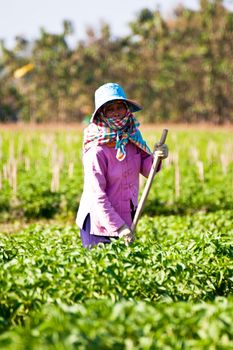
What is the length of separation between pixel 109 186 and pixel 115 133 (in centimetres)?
46

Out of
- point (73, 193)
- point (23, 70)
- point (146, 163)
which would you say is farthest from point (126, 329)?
point (23, 70)

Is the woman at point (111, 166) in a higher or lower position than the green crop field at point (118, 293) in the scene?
→ higher

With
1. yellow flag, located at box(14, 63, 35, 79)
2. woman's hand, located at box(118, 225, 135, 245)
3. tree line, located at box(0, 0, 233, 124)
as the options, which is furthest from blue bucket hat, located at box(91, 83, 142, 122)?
yellow flag, located at box(14, 63, 35, 79)

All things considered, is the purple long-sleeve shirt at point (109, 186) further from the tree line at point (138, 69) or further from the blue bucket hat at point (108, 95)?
the tree line at point (138, 69)

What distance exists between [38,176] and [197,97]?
46240 millimetres

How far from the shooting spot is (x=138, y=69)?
6222 cm

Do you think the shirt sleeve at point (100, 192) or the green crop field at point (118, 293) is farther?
the shirt sleeve at point (100, 192)

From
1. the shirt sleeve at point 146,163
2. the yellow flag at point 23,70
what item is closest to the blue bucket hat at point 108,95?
the shirt sleeve at point 146,163

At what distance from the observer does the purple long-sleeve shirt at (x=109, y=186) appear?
18.2ft

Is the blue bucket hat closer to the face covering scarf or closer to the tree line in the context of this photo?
the face covering scarf

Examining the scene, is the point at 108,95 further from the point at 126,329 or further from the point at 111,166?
the point at 126,329

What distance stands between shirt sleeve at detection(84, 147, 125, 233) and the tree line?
51.5m

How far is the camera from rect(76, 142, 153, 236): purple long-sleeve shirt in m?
5.56

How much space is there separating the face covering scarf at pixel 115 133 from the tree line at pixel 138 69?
168 ft
